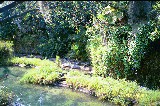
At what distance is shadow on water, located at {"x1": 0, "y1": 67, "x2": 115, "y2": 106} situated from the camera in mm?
9625

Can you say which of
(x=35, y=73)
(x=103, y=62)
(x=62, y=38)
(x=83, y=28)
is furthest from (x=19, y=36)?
(x=103, y=62)

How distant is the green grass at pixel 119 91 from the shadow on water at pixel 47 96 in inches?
12.1

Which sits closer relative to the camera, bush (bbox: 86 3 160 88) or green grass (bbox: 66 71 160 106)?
green grass (bbox: 66 71 160 106)

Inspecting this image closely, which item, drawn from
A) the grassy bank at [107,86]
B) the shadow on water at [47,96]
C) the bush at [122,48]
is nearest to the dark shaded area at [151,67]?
the bush at [122,48]

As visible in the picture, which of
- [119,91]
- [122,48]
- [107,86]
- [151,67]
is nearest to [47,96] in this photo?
[107,86]

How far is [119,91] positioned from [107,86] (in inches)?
20.3

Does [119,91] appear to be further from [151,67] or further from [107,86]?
[151,67]

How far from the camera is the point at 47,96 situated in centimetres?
1038

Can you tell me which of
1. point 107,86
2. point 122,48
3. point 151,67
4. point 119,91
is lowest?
point 119,91

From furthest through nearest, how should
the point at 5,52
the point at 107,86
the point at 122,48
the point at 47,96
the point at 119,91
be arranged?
1. the point at 5,52
2. the point at 47,96
3. the point at 122,48
4. the point at 107,86
5. the point at 119,91

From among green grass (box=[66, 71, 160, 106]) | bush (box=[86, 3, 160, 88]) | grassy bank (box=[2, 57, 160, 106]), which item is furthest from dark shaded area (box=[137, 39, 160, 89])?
green grass (box=[66, 71, 160, 106])

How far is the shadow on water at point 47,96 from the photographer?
962 centimetres

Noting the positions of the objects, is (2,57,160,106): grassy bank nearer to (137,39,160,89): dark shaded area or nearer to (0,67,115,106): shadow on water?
(0,67,115,106): shadow on water

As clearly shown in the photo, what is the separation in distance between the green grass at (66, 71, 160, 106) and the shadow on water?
308 millimetres
